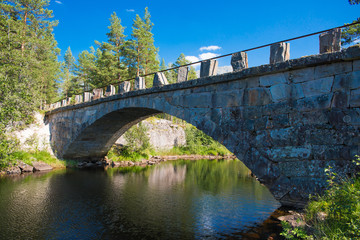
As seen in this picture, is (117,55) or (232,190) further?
(117,55)

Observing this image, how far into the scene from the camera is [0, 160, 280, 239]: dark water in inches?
268

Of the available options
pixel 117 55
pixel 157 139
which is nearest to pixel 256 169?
pixel 157 139

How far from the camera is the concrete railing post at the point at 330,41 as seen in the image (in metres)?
5.51

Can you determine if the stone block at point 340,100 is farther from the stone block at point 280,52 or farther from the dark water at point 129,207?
the dark water at point 129,207

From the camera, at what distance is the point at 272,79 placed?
6305mm

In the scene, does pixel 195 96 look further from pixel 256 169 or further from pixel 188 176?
pixel 188 176

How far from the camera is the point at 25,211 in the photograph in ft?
27.4

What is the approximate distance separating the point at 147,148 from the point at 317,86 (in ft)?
61.3

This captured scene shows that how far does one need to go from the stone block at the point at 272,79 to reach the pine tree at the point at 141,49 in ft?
75.6

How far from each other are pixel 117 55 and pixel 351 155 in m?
28.3

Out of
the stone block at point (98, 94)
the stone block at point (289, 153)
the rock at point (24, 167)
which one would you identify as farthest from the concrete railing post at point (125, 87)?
the rock at point (24, 167)

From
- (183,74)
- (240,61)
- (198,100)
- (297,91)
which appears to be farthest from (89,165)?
(297,91)

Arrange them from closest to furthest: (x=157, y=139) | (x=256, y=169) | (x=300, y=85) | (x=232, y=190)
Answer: (x=300, y=85), (x=256, y=169), (x=232, y=190), (x=157, y=139)

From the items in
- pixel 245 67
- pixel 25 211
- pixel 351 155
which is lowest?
pixel 25 211
